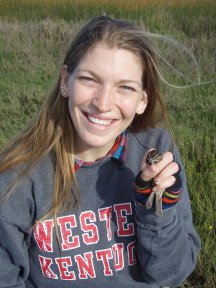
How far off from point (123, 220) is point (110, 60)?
2.01 ft

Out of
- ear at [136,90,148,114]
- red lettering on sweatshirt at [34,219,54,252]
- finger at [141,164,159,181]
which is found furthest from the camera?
ear at [136,90,148,114]

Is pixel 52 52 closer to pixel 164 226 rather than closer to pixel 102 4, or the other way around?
pixel 102 4

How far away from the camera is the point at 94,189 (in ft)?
5.92

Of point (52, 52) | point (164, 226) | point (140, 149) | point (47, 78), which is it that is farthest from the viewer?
point (52, 52)

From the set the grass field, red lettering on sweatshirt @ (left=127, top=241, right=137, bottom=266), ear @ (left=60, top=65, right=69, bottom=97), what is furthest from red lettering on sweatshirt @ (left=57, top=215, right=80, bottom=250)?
the grass field

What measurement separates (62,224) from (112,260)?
0.81 feet

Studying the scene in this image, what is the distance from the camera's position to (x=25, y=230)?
69.4 inches

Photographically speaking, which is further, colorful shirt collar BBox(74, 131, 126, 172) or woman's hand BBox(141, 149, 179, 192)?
colorful shirt collar BBox(74, 131, 126, 172)

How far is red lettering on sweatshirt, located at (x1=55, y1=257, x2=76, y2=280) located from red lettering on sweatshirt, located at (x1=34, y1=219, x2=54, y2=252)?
0.06 metres

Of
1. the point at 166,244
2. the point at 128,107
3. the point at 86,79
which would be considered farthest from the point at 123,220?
the point at 86,79

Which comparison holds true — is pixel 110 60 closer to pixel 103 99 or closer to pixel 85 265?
pixel 103 99

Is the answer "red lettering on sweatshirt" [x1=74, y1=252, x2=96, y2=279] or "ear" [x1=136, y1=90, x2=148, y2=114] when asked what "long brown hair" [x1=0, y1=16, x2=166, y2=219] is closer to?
A: "ear" [x1=136, y1=90, x2=148, y2=114]

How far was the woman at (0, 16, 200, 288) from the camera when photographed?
1.70 m

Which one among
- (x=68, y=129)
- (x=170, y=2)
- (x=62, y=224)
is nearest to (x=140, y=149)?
(x=68, y=129)
